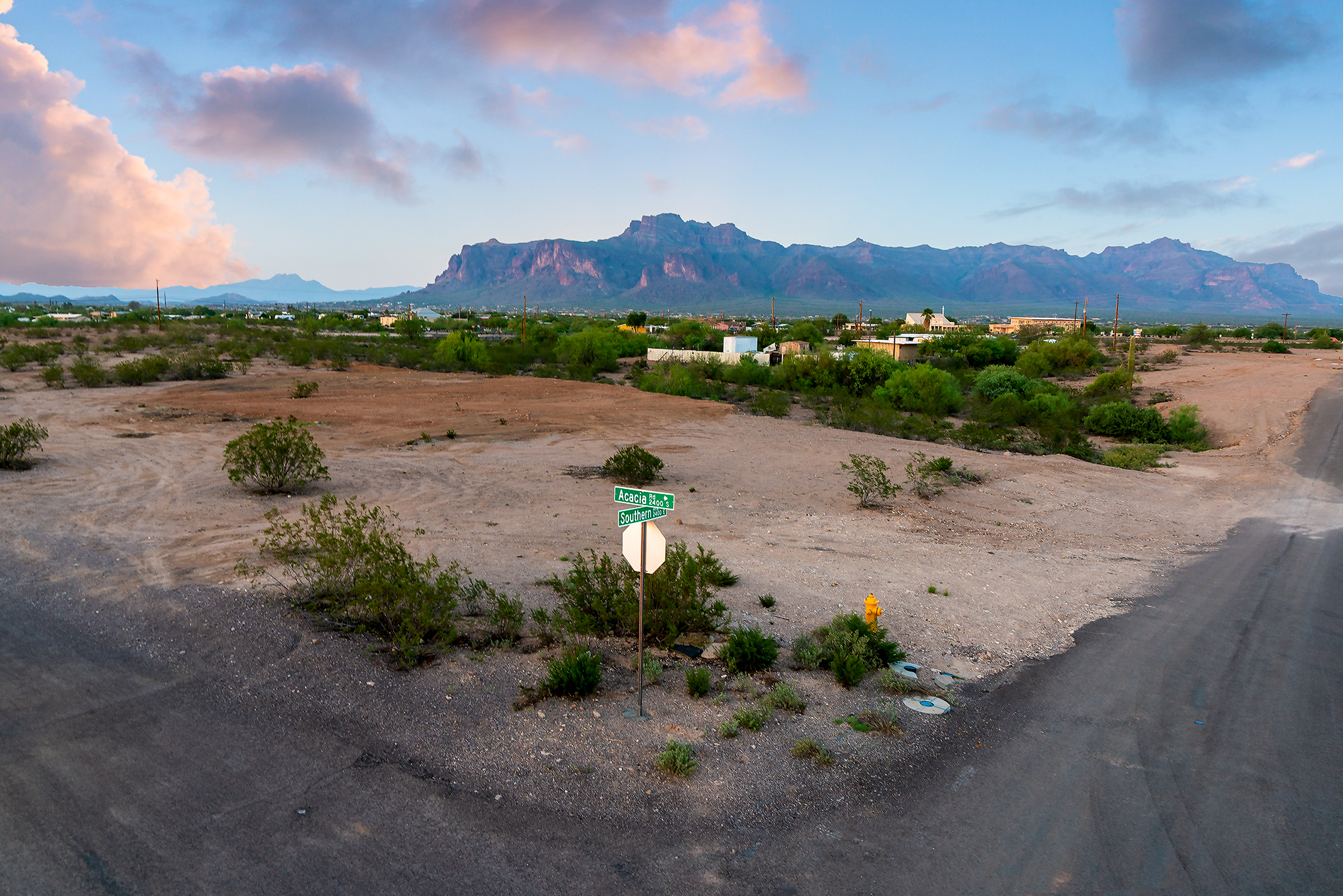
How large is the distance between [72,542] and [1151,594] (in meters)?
16.0

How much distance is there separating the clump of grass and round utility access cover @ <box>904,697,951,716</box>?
1.34 metres

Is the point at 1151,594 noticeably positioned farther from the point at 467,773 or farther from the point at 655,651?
the point at 467,773

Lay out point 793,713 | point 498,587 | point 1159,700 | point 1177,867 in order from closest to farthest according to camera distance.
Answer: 1. point 1177,867
2. point 793,713
3. point 1159,700
4. point 498,587

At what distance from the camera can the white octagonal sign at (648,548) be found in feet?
23.3

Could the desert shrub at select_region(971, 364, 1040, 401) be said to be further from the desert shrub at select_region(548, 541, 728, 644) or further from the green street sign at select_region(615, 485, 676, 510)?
the green street sign at select_region(615, 485, 676, 510)

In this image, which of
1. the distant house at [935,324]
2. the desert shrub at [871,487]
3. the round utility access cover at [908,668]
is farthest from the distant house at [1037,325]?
the round utility access cover at [908,668]

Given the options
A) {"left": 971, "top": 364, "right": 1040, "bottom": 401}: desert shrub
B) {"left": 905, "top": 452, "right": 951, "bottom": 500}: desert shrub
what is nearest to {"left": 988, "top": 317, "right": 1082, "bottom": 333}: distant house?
{"left": 971, "top": 364, "right": 1040, "bottom": 401}: desert shrub

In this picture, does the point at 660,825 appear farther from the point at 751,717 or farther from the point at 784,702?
the point at 784,702

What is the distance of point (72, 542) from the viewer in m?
11.5

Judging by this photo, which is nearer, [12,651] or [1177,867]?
[1177,867]

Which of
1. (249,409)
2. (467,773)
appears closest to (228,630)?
(467,773)

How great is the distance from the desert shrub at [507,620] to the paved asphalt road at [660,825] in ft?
7.04

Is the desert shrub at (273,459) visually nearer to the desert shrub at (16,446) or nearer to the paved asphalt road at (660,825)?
the desert shrub at (16,446)

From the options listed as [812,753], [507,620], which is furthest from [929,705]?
[507,620]
